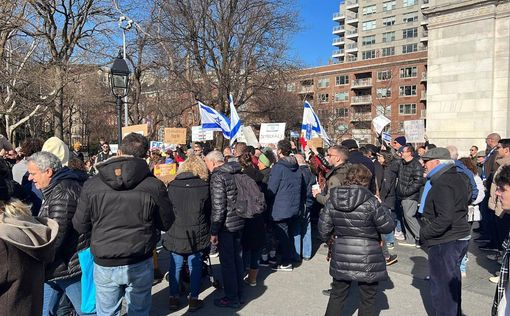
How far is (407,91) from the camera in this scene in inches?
2749

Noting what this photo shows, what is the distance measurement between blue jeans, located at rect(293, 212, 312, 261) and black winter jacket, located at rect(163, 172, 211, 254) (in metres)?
2.60

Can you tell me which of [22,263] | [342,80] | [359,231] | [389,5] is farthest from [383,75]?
[22,263]

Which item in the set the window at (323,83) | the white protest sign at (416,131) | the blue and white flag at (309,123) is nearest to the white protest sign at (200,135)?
the blue and white flag at (309,123)

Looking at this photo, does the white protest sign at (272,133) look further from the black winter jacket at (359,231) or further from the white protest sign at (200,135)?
the black winter jacket at (359,231)

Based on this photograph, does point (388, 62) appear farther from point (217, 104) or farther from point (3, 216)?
point (3, 216)

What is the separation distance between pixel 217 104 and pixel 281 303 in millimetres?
21293

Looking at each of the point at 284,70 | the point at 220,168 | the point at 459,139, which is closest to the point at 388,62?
the point at 284,70

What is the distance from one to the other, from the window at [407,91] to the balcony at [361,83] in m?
5.57

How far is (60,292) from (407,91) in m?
72.3

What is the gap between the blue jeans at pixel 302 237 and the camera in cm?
727

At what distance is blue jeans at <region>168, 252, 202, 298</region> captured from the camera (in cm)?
506

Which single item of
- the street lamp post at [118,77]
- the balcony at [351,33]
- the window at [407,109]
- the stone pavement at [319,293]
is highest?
the balcony at [351,33]

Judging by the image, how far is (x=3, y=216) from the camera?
75.7 inches

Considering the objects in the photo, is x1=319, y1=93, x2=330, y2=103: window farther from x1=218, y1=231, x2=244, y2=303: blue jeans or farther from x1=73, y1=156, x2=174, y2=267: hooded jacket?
x1=73, y1=156, x2=174, y2=267: hooded jacket
